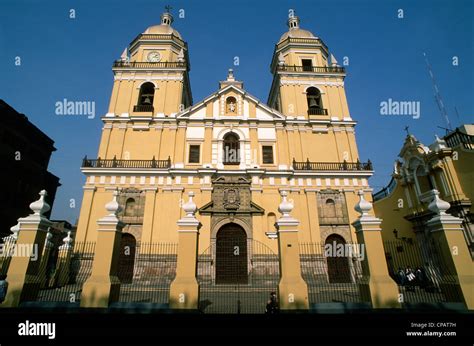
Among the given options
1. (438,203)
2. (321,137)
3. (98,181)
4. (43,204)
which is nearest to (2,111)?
(98,181)

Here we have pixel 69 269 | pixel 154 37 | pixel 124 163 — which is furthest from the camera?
pixel 154 37

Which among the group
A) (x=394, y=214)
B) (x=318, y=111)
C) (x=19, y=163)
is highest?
(x=318, y=111)

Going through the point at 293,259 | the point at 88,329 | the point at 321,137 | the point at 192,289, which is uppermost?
the point at 321,137

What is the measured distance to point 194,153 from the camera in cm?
1741

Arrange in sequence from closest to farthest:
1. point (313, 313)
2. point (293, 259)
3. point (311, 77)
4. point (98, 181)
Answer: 1. point (313, 313)
2. point (293, 259)
3. point (98, 181)
4. point (311, 77)

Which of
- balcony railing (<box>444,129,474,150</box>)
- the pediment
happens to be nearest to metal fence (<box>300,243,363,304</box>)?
balcony railing (<box>444,129,474,150</box>)

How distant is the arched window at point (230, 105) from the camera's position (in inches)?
743

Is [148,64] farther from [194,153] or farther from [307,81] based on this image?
[307,81]

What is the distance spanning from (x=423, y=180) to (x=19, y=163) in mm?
31584

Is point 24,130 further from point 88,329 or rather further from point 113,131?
point 88,329

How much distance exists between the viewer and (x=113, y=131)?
17.9 meters

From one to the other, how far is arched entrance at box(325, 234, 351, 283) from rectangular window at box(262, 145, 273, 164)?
240 inches

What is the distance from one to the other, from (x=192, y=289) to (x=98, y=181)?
12.3m

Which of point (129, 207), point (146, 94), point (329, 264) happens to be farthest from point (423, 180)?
point (146, 94)
